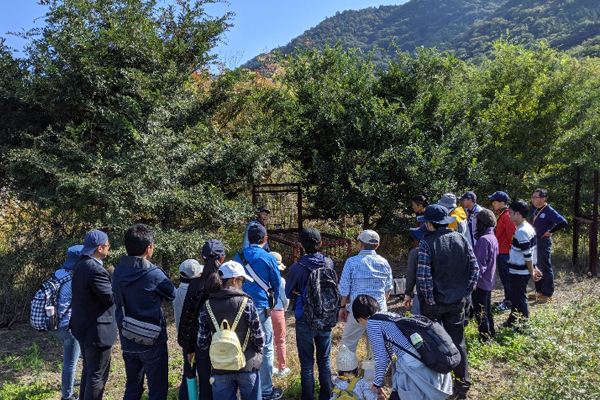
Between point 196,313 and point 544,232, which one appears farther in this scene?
point 544,232

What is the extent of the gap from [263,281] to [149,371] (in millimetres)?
1256

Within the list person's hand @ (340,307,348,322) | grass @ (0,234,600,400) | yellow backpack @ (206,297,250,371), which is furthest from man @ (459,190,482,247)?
yellow backpack @ (206,297,250,371)

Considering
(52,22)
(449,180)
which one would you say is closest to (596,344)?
(449,180)

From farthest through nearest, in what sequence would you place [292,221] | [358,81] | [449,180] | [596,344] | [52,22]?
[292,221]
[358,81]
[449,180]
[52,22]
[596,344]

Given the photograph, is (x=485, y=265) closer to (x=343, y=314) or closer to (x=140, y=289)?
(x=343, y=314)

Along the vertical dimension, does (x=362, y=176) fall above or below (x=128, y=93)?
below

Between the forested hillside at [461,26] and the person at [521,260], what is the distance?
40495 mm

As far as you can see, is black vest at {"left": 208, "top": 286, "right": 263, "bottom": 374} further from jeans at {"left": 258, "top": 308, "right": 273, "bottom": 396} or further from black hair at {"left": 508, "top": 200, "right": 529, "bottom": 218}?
black hair at {"left": 508, "top": 200, "right": 529, "bottom": 218}

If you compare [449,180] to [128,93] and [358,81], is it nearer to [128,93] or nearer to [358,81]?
[358,81]

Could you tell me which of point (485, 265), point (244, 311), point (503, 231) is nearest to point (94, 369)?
point (244, 311)

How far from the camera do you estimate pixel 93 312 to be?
3.86 meters

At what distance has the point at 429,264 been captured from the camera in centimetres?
396

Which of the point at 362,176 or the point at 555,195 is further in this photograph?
the point at 555,195

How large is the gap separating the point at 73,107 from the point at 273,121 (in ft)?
10.8
